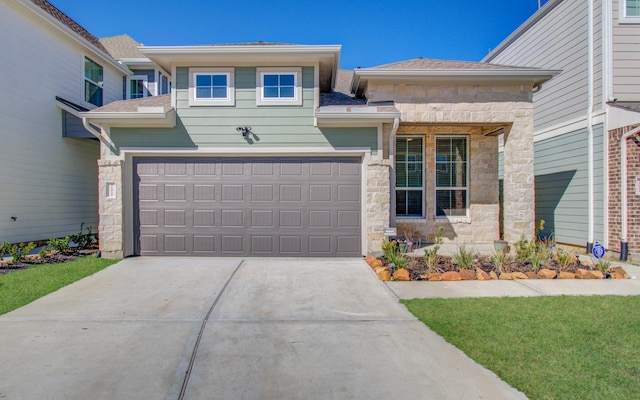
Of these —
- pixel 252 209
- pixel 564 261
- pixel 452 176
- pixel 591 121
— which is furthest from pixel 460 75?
pixel 252 209

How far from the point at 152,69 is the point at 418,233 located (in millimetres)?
11522

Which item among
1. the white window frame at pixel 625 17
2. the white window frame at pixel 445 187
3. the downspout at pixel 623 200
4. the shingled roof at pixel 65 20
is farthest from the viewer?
the shingled roof at pixel 65 20

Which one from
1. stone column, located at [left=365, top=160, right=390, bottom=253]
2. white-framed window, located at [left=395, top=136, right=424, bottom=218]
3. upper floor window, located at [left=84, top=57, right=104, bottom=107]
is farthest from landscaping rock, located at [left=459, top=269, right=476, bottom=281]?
upper floor window, located at [left=84, top=57, right=104, bottom=107]

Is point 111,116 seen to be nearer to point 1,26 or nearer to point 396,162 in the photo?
point 1,26

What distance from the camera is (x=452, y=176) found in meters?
10.3

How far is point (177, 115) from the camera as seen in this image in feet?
27.7

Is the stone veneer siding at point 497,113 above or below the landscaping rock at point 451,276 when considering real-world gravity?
above

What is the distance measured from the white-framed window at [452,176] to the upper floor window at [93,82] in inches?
438

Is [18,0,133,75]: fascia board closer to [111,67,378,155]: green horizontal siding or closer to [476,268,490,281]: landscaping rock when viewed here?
[111,67,378,155]: green horizontal siding

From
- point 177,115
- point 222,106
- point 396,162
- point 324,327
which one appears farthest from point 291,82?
point 324,327

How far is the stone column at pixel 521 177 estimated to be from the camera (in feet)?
29.6

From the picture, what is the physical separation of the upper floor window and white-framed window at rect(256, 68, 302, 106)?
7.19 meters

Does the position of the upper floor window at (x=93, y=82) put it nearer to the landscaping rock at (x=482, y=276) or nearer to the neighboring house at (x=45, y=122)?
the neighboring house at (x=45, y=122)

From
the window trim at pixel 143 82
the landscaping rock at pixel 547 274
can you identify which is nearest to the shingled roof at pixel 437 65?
the landscaping rock at pixel 547 274
